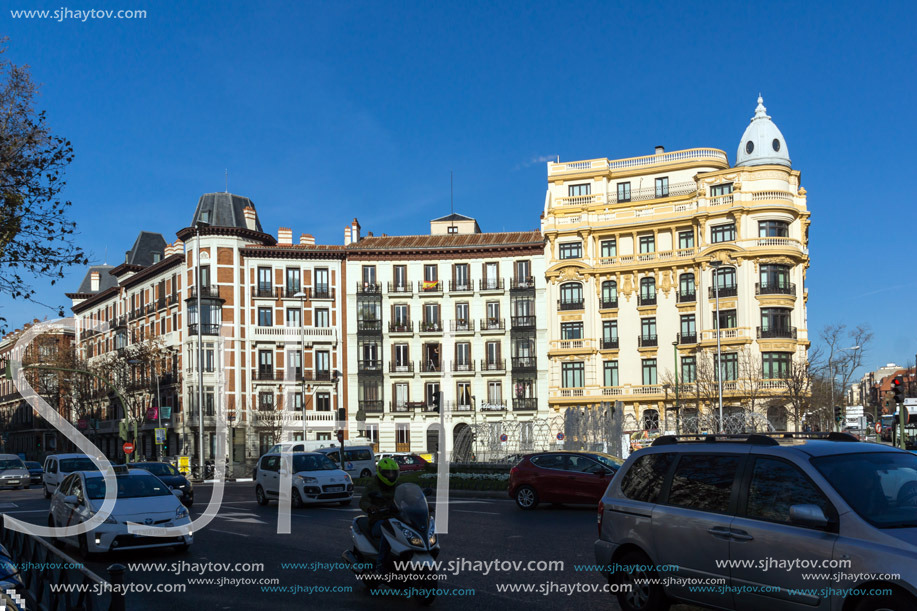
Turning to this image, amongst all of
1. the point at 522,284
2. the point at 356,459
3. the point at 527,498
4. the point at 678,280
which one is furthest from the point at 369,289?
the point at 527,498

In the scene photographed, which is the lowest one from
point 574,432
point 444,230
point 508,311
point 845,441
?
point 574,432

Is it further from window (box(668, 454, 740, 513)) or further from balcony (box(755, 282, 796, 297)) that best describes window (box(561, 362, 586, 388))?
window (box(668, 454, 740, 513))

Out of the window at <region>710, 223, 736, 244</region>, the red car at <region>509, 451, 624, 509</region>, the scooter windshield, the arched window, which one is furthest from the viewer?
the arched window

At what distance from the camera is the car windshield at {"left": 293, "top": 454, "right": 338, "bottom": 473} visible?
2520 cm

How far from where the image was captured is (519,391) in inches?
2522

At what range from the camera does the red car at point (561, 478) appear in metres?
22.2

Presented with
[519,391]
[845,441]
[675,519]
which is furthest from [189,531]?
[519,391]

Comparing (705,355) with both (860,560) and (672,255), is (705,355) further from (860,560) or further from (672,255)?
(860,560)

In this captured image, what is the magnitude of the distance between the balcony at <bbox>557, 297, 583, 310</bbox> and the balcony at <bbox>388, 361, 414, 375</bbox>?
39.1 feet

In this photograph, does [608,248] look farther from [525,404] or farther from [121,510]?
[121,510]

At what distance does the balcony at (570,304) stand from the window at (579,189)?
7612 mm

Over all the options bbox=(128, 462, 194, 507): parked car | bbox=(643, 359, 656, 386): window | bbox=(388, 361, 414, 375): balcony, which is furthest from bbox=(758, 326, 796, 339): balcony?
bbox=(128, 462, 194, 507): parked car

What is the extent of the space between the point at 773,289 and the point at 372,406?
29.1 meters

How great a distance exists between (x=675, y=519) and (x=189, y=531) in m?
8.92
